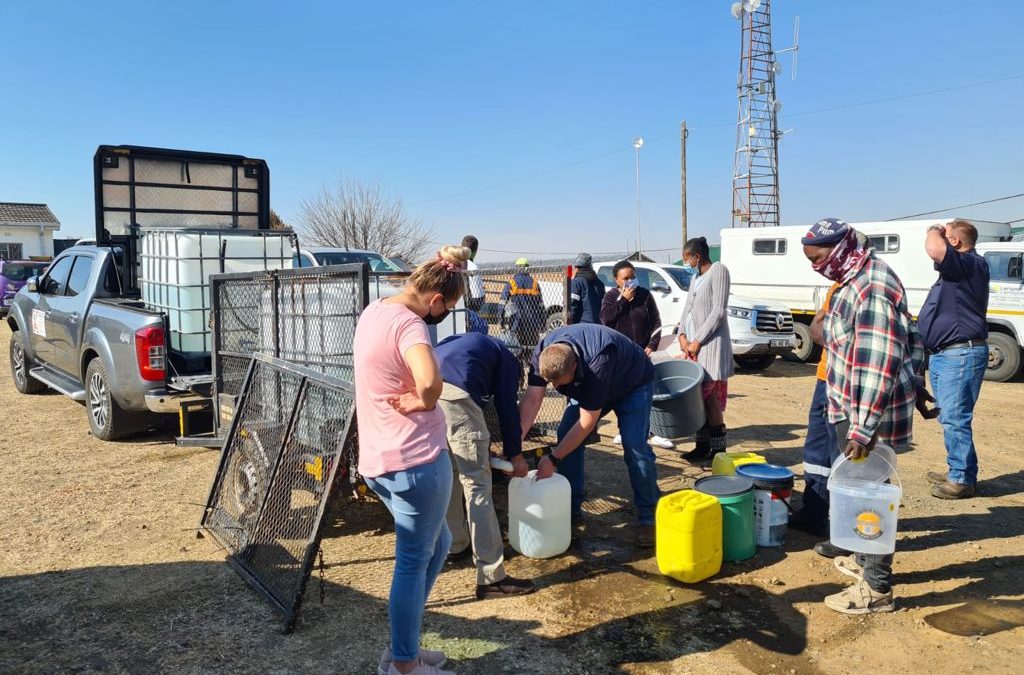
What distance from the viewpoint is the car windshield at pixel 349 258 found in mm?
12719

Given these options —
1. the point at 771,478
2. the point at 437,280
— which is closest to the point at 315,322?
the point at 437,280

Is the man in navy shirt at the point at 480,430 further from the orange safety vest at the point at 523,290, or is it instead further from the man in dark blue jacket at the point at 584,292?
the man in dark blue jacket at the point at 584,292

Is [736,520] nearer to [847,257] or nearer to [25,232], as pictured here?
[847,257]

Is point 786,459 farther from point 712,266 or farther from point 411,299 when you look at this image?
point 411,299

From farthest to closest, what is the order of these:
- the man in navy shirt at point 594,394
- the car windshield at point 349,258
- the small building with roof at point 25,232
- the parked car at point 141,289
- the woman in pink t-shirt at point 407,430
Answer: the small building with roof at point 25,232 → the car windshield at point 349,258 → the parked car at point 141,289 → the man in navy shirt at point 594,394 → the woman in pink t-shirt at point 407,430

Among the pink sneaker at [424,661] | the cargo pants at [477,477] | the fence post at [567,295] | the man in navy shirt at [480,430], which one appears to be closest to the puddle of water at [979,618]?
the man in navy shirt at [480,430]

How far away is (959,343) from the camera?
524 centimetres

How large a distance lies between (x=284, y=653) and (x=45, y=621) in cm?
128

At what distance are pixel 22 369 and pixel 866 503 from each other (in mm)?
9873

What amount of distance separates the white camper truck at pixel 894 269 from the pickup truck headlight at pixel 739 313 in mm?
1203

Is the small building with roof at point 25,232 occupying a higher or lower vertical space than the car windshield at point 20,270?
higher

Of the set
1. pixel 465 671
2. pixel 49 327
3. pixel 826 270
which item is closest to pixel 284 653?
Answer: pixel 465 671

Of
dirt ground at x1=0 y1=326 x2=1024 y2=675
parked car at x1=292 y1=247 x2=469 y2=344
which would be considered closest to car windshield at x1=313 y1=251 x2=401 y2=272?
parked car at x1=292 y1=247 x2=469 y2=344

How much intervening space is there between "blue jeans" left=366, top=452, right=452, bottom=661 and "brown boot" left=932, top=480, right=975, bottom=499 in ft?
14.0
